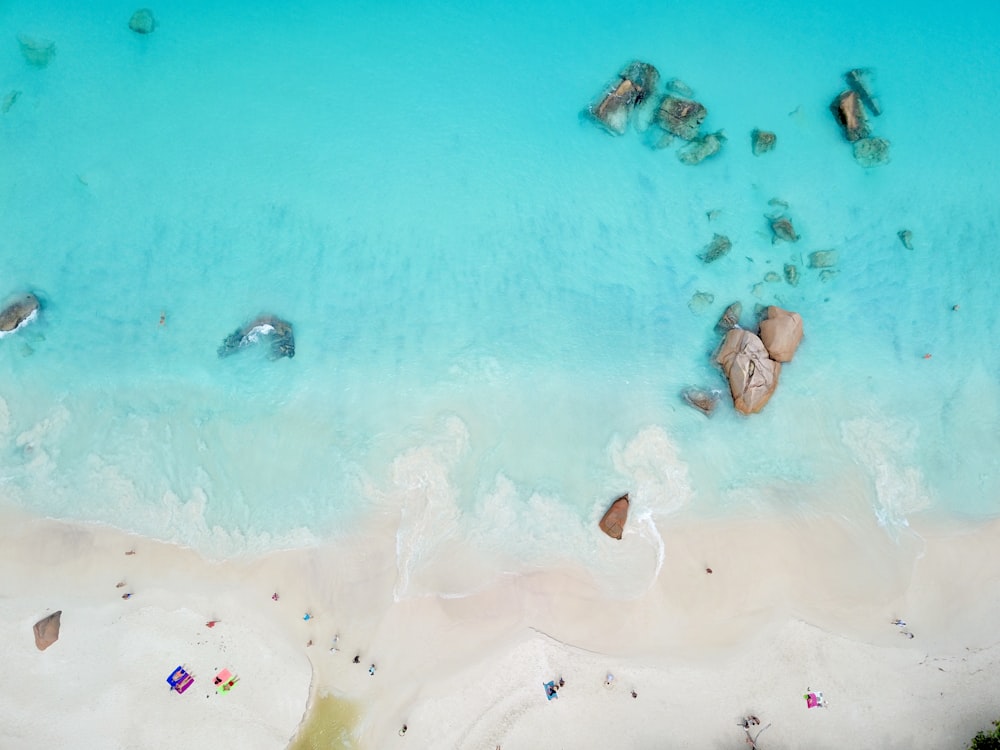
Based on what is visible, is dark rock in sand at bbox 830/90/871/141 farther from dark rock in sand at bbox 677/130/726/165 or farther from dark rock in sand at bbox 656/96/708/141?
dark rock in sand at bbox 656/96/708/141

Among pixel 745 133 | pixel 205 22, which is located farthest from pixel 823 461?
pixel 205 22

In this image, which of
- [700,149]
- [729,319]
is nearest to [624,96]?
[700,149]

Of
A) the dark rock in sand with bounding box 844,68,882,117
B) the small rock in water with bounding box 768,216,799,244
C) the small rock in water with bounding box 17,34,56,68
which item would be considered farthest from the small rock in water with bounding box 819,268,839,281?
the small rock in water with bounding box 17,34,56,68

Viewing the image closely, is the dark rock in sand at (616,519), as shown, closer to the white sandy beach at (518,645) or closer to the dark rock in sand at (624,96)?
the white sandy beach at (518,645)

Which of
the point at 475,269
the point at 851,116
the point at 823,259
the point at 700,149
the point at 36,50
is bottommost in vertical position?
the point at 475,269

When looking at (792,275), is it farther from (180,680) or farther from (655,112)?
(180,680)

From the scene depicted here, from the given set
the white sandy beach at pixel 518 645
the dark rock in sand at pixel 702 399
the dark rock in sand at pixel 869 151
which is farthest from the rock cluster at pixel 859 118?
the white sandy beach at pixel 518 645
